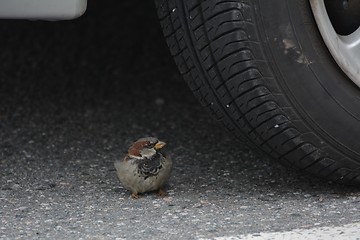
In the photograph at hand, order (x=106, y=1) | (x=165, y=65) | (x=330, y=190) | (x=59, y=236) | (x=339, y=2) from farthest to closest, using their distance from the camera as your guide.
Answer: (x=106, y=1)
(x=165, y=65)
(x=330, y=190)
(x=339, y=2)
(x=59, y=236)

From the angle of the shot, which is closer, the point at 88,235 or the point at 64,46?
the point at 88,235

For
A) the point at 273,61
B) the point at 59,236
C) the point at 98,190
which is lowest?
the point at 59,236

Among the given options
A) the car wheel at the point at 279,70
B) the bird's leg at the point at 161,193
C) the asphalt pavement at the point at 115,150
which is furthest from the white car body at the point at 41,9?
the bird's leg at the point at 161,193

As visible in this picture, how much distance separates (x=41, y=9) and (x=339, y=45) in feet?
3.22

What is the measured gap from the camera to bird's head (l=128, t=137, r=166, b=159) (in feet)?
11.4

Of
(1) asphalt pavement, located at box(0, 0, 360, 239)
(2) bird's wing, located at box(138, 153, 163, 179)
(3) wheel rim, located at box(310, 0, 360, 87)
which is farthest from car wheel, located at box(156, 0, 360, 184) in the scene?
(2) bird's wing, located at box(138, 153, 163, 179)

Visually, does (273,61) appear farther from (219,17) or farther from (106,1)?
(106,1)

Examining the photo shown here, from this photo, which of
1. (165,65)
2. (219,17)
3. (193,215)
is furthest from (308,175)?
(165,65)

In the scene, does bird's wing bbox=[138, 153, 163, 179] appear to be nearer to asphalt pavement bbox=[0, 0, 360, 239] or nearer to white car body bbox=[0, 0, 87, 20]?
asphalt pavement bbox=[0, 0, 360, 239]

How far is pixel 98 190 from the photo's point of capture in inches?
136

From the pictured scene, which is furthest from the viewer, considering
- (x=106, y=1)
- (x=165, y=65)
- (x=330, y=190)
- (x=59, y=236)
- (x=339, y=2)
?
(x=106, y=1)

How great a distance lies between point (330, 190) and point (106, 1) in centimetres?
276

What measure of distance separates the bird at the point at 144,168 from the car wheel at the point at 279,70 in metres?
0.36

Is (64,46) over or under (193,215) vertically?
over
